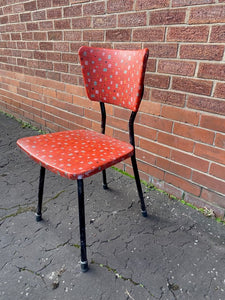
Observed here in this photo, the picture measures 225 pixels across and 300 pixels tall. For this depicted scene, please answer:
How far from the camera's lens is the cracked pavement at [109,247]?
3.69 ft

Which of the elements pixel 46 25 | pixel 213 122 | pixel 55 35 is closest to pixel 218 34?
pixel 213 122

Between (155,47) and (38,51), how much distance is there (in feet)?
4.98

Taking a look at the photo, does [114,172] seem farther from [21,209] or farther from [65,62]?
[65,62]

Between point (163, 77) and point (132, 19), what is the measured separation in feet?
1.48

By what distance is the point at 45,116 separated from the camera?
282cm

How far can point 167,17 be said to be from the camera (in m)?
1.43

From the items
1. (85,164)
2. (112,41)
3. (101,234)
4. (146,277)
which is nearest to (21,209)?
(101,234)

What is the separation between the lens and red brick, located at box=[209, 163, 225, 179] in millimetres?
1444

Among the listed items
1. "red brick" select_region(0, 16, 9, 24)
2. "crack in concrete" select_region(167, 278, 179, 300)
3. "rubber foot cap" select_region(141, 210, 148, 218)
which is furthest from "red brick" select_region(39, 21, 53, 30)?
"crack in concrete" select_region(167, 278, 179, 300)

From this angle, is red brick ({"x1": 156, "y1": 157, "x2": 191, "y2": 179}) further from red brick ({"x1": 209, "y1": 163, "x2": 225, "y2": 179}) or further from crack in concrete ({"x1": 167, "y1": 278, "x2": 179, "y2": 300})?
crack in concrete ({"x1": 167, "y1": 278, "x2": 179, "y2": 300})

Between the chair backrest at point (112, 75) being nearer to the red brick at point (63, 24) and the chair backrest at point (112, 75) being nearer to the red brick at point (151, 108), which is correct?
the red brick at point (151, 108)

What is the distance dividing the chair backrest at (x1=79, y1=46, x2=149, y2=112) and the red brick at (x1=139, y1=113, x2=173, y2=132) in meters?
0.35

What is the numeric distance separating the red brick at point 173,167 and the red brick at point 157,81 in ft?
1.70

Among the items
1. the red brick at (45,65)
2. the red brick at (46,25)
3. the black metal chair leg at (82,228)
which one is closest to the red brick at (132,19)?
the red brick at (46,25)
